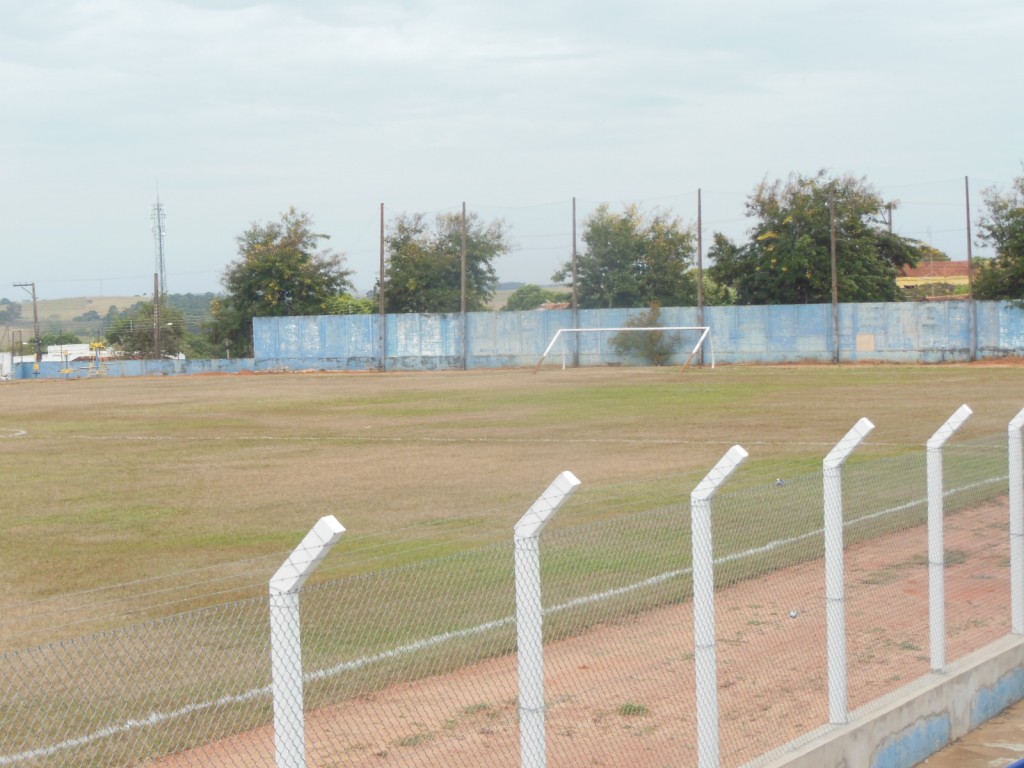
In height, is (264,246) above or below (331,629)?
above

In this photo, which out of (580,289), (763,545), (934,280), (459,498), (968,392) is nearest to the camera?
(763,545)

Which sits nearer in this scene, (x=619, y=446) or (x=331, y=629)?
(x=331, y=629)

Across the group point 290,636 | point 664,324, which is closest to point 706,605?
point 290,636

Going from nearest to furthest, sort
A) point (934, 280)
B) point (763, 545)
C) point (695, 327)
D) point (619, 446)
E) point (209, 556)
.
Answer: point (763, 545)
point (209, 556)
point (619, 446)
point (695, 327)
point (934, 280)

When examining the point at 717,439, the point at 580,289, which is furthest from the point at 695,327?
the point at 717,439

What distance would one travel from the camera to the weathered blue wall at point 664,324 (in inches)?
2411

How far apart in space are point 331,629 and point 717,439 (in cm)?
1759

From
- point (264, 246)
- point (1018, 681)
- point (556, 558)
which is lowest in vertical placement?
point (1018, 681)

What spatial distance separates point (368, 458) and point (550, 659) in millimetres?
17216

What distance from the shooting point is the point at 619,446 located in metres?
26.5

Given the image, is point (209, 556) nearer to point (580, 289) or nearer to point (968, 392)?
point (968, 392)

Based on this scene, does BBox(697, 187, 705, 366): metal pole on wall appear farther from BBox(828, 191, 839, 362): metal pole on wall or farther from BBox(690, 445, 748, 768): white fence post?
BBox(690, 445, 748, 768): white fence post

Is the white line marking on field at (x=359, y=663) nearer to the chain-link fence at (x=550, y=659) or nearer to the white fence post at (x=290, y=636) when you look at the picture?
the chain-link fence at (x=550, y=659)

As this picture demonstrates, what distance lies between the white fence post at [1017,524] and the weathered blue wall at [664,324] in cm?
5399
